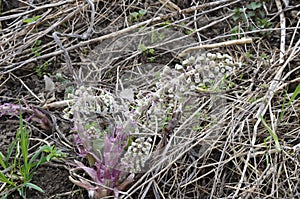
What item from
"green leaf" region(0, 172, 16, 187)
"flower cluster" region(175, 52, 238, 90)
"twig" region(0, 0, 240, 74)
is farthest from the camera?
"twig" region(0, 0, 240, 74)

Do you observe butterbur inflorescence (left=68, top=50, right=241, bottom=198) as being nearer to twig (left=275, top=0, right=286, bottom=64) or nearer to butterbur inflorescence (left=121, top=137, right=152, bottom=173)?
butterbur inflorescence (left=121, top=137, right=152, bottom=173)

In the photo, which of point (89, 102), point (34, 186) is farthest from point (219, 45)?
point (34, 186)

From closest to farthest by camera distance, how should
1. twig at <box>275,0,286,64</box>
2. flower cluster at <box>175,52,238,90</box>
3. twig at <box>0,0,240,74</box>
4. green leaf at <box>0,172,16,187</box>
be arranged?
flower cluster at <box>175,52,238,90</box> < green leaf at <box>0,172,16,187</box> < twig at <box>275,0,286,64</box> < twig at <box>0,0,240,74</box>

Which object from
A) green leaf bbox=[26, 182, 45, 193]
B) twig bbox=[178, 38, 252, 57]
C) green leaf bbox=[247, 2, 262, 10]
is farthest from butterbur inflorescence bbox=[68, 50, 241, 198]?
green leaf bbox=[247, 2, 262, 10]

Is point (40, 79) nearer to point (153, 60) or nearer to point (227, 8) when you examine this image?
point (153, 60)

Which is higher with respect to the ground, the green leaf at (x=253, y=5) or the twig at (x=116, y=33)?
the green leaf at (x=253, y=5)

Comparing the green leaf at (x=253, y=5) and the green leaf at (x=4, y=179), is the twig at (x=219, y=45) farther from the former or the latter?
the green leaf at (x=4, y=179)

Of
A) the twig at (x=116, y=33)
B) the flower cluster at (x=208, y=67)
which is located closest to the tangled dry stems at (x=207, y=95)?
the twig at (x=116, y=33)

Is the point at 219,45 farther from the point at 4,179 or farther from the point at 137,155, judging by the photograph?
the point at 4,179
